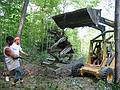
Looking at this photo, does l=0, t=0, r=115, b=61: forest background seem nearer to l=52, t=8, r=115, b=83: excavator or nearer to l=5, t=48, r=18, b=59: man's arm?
l=52, t=8, r=115, b=83: excavator

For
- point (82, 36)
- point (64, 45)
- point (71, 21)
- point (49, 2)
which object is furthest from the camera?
point (82, 36)

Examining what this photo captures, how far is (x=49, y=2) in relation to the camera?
34.5 meters

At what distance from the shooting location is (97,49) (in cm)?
1600

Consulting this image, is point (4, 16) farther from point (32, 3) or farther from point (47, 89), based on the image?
point (47, 89)

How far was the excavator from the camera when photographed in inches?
574

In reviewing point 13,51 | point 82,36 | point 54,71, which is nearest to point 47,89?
point 13,51

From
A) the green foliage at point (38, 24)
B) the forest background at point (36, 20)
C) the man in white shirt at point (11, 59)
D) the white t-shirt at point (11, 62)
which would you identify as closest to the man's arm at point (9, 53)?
the man in white shirt at point (11, 59)

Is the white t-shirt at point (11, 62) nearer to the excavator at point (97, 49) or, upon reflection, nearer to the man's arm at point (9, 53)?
the man's arm at point (9, 53)

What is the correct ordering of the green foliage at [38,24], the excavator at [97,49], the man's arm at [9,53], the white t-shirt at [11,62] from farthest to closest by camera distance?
the green foliage at [38,24] < the excavator at [97,49] < the white t-shirt at [11,62] < the man's arm at [9,53]

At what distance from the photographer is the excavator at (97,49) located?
14578 mm

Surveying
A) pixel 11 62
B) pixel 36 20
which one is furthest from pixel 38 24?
pixel 11 62

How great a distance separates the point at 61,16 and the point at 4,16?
8937mm

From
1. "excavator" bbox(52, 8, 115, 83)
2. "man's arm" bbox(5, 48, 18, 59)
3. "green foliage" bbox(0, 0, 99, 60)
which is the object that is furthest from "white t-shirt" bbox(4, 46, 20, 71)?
"green foliage" bbox(0, 0, 99, 60)

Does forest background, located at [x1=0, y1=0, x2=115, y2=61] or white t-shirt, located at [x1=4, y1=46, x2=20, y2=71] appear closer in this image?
white t-shirt, located at [x1=4, y1=46, x2=20, y2=71]
